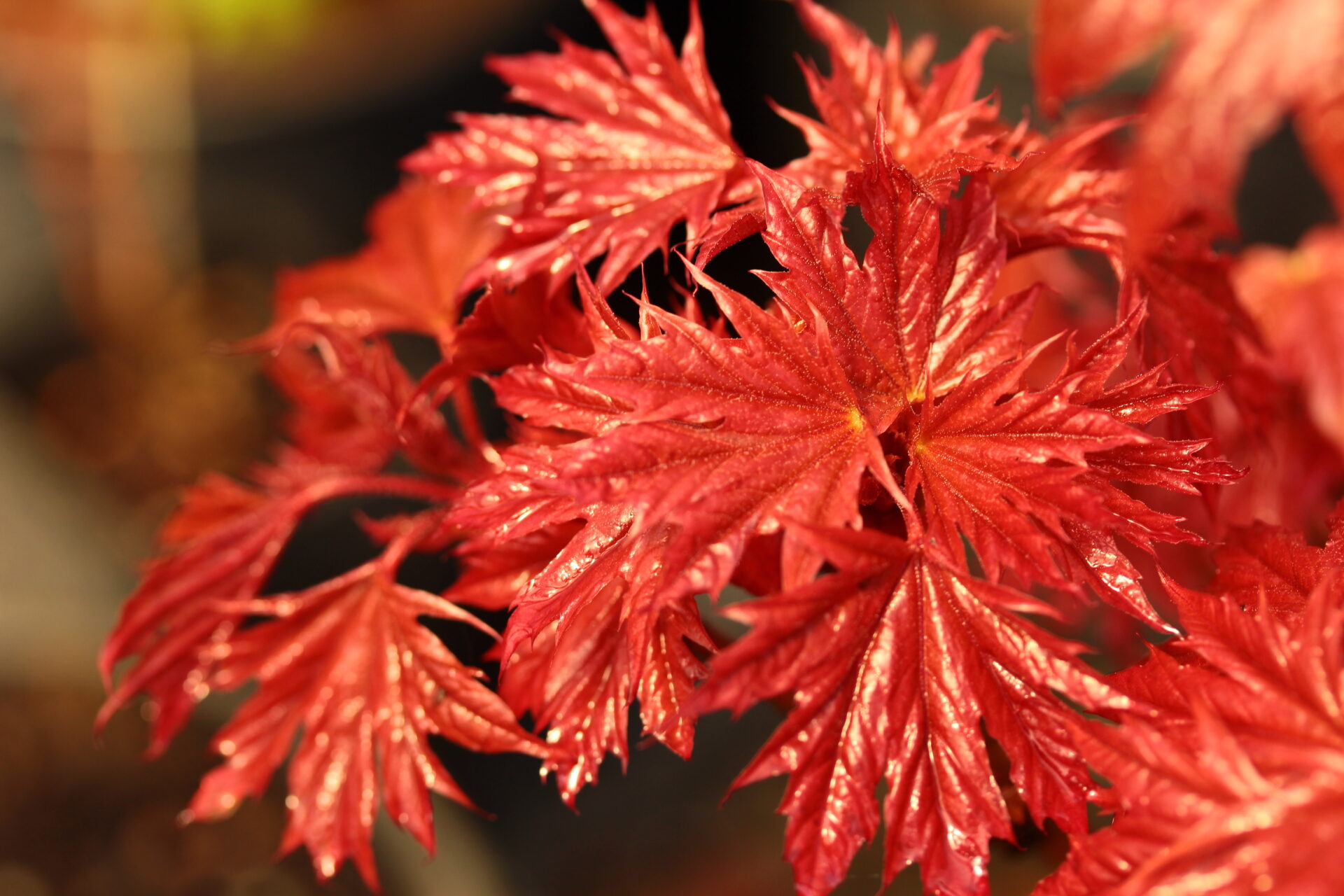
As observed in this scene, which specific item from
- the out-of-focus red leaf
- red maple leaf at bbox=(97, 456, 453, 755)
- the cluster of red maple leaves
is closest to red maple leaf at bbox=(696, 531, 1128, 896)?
the cluster of red maple leaves

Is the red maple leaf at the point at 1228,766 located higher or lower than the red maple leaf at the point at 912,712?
lower

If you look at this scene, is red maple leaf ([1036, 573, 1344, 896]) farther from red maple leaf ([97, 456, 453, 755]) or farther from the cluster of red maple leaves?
red maple leaf ([97, 456, 453, 755])

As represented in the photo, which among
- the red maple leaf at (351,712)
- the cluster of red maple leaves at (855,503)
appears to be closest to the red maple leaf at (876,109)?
the cluster of red maple leaves at (855,503)

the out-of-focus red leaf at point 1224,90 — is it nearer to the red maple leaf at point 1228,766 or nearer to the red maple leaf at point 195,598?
the red maple leaf at point 1228,766

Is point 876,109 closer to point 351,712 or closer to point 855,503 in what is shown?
point 855,503

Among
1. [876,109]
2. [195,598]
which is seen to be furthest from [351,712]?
[876,109]

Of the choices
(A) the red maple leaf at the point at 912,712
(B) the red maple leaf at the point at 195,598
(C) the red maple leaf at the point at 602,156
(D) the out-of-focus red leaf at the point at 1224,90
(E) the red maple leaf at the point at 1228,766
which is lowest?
(E) the red maple leaf at the point at 1228,766

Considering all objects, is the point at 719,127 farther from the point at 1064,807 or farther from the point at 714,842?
the point at 714,842
